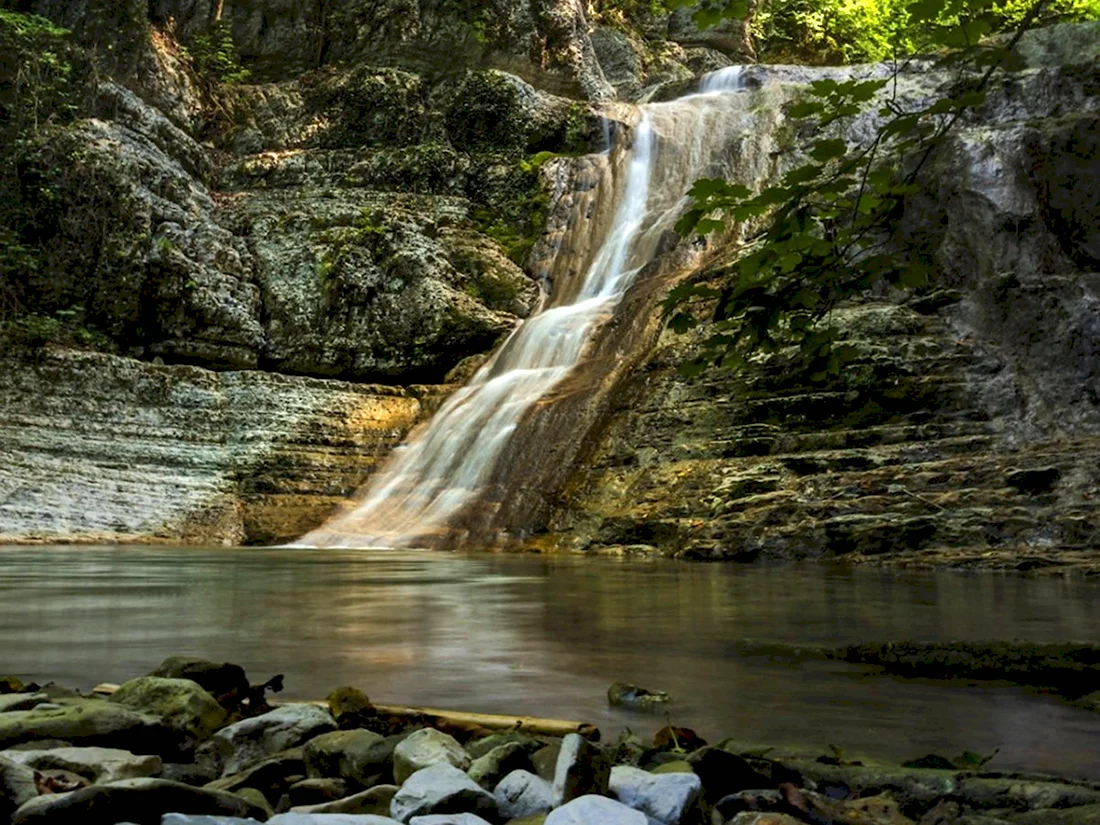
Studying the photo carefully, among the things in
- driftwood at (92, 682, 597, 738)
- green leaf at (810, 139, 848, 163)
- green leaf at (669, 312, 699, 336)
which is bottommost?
driftwood at (92, 682, 597, 738)

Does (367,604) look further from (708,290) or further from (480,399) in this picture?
(480,399)

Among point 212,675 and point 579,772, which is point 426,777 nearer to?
point 579,772

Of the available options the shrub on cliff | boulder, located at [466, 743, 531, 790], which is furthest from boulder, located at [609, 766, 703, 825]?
the shrub on cliff

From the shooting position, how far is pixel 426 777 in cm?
145

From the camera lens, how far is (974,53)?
1.85 metres

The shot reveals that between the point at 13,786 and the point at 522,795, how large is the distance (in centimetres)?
72

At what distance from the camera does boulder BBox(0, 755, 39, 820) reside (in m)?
1.31

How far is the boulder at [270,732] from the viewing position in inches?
70.6

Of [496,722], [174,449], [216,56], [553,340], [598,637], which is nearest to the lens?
[496,722]

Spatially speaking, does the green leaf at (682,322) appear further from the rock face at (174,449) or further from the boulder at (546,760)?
the rock face at (174,449)

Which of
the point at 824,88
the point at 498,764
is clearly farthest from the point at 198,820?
the point at 824,88

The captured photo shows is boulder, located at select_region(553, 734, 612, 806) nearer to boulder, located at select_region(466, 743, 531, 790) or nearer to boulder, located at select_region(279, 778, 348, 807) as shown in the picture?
boulder, located at select_region(466, 743, 531, 790)

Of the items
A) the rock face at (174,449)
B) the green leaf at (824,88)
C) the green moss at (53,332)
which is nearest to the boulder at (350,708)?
the green leaf at (824,88)

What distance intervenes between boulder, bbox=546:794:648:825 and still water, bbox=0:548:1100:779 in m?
0.70
